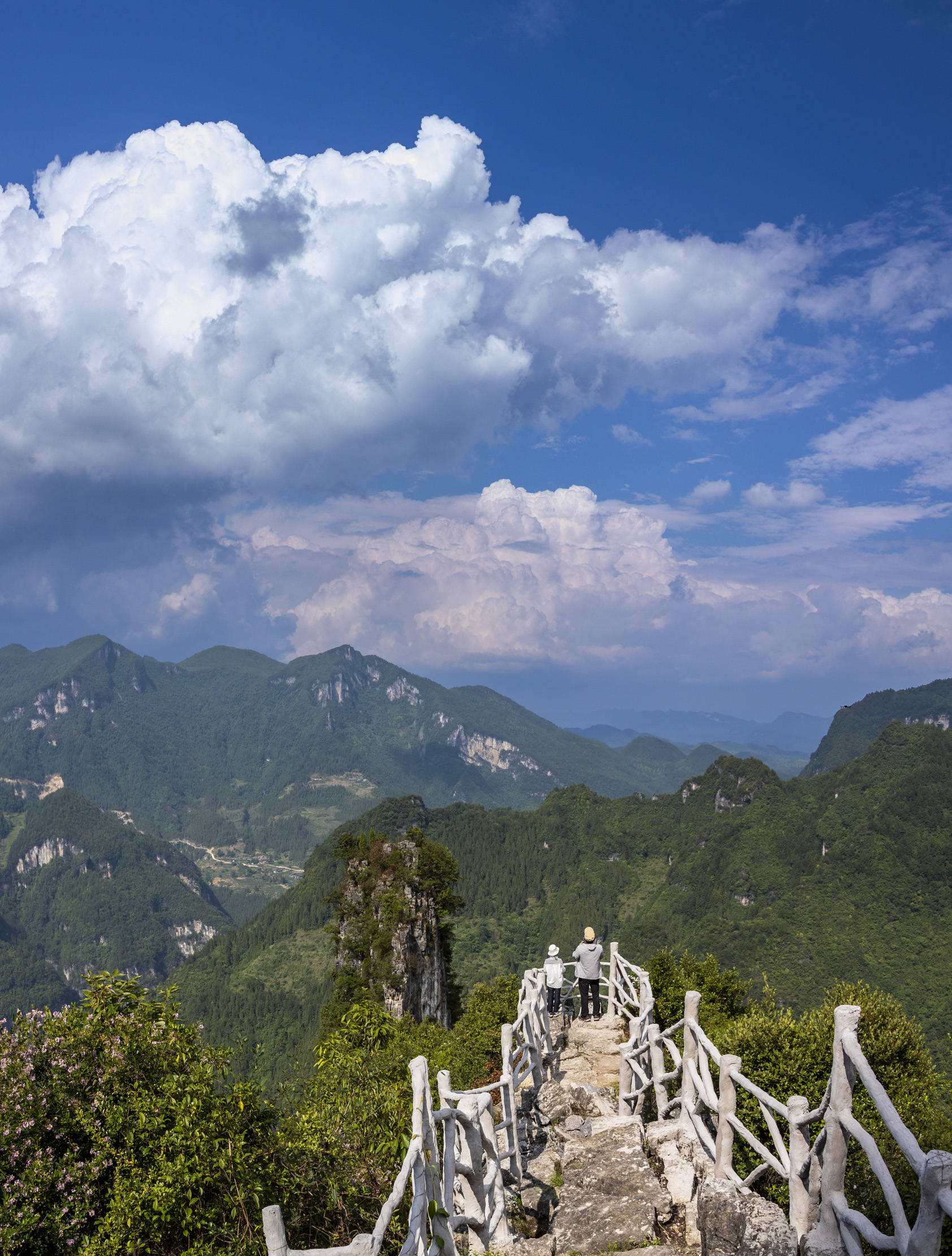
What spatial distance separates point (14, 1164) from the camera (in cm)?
683

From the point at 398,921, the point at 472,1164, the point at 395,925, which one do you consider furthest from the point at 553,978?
the point at 398,921

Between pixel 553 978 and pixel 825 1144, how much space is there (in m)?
12.3

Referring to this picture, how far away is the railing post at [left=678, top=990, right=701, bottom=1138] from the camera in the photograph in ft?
31.4

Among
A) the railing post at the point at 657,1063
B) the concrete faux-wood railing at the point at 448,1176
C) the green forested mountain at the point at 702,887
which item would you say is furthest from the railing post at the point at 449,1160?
the green forested mountain at the point at 702,887

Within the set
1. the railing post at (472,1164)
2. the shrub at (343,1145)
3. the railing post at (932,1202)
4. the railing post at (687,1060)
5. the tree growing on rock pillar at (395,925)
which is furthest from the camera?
the tree growing on rock pillar at (395,925)

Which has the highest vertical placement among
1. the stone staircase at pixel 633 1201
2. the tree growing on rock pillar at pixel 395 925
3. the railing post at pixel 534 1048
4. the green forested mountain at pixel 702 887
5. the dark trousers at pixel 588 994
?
the stone staircase at pixel 633 1201

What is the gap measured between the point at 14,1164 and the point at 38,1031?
1564 mm

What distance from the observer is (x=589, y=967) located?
1764cm

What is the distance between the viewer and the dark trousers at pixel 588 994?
1816cm

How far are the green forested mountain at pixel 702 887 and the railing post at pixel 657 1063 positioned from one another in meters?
65.4

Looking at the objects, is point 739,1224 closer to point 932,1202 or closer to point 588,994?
point 932,1202

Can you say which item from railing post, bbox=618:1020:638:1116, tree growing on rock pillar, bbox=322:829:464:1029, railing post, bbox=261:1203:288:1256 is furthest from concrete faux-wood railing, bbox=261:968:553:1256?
tree growing on rock pillar, bbox=322:829:464:1029

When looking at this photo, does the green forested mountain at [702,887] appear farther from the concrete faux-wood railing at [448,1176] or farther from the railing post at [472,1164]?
the railing post at [472,1164]

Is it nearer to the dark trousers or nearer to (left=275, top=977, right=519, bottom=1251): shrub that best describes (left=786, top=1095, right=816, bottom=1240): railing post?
(left=275, top=977, right=519, bottom=1251): shrub
